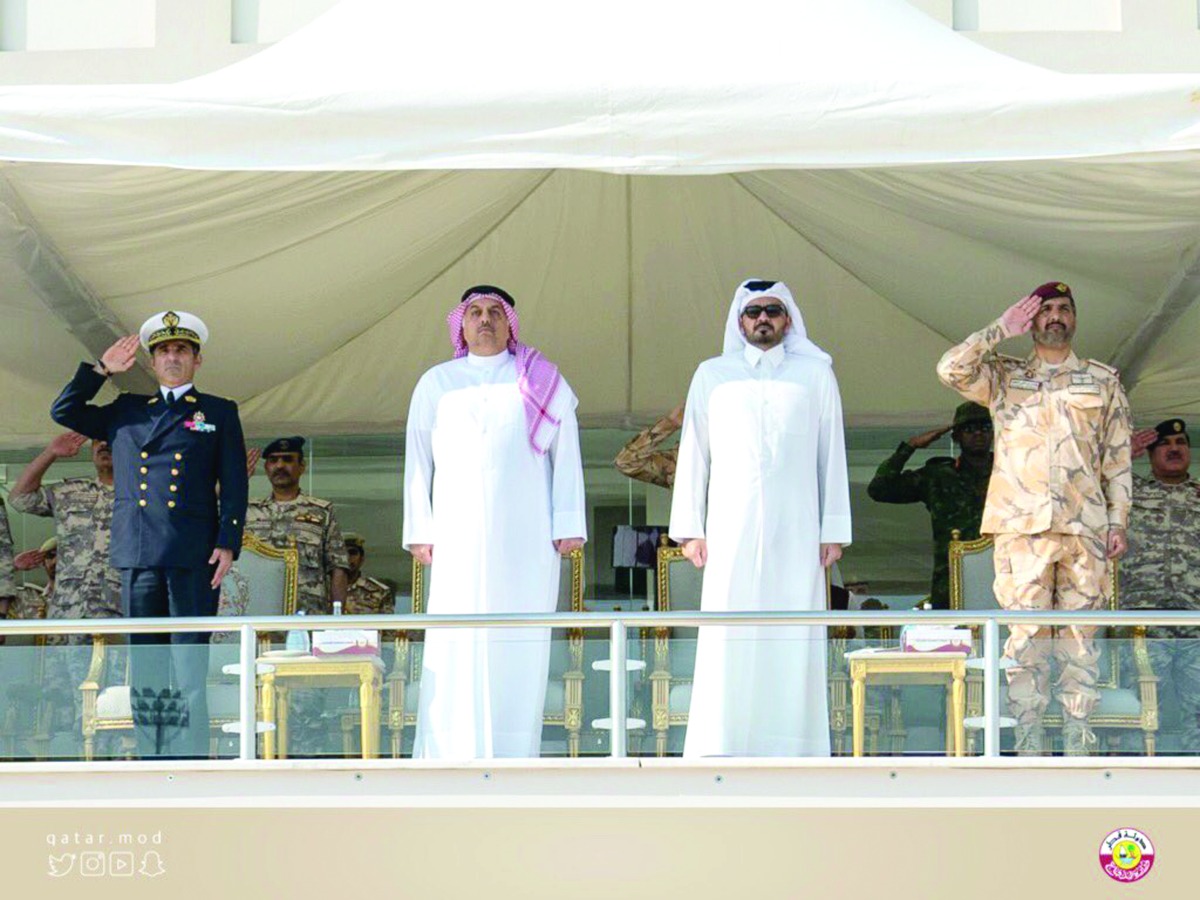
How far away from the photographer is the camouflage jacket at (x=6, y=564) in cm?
1086

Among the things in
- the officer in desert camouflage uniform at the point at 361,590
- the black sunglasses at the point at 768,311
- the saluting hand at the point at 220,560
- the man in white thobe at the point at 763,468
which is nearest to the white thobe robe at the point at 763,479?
the man in white thobe at the point at 763,468

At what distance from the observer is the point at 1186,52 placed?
39.9ft

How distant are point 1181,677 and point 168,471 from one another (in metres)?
3.91

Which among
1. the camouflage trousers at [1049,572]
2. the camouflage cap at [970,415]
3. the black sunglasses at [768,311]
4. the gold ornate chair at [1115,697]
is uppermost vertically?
the black sunglasses at [768,311]

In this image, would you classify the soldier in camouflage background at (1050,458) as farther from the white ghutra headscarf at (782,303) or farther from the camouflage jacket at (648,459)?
the camouflage jacket at (648,459)

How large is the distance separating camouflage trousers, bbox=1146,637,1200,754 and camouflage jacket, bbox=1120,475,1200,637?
2.63 metres

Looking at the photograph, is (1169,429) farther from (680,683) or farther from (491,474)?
(680,683)

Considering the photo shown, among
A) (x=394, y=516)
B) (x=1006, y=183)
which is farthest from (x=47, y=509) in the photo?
(x=1006, y=183)

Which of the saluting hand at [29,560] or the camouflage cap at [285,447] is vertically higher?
the camouflage cap at [285,447]

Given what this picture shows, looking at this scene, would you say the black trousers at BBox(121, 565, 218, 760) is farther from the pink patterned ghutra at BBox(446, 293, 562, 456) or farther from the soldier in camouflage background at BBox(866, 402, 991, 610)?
the soldier in camouflage background at BBox(866, 402, 991, 610)

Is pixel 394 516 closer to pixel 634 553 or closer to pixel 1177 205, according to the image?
pixel 634 553

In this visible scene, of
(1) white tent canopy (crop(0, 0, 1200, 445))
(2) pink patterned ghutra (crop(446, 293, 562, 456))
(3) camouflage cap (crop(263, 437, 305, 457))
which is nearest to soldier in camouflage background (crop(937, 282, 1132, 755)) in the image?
(1) white tent canopy (crop(0, 0, 1200, 445))

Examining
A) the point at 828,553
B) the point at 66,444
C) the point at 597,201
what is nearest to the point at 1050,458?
the point at 828,553

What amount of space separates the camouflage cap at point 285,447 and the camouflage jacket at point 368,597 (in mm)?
749
